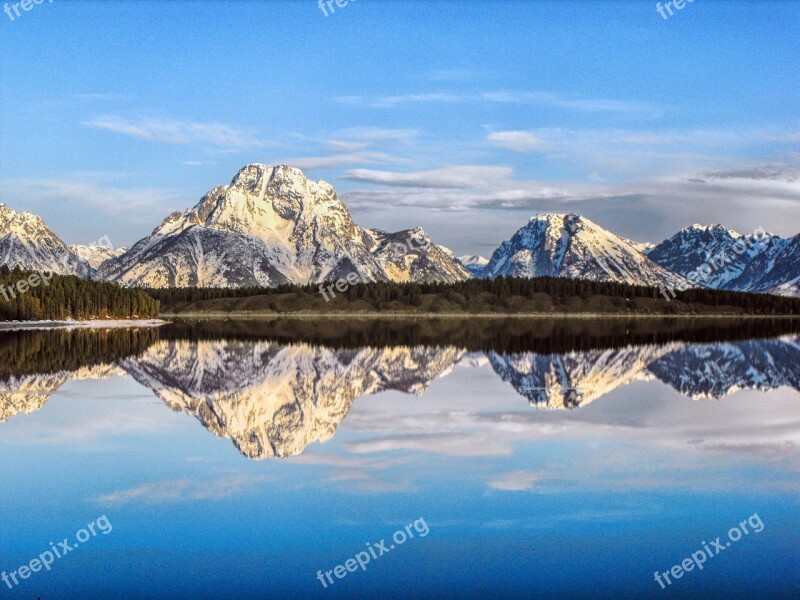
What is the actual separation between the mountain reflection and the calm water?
47 cm

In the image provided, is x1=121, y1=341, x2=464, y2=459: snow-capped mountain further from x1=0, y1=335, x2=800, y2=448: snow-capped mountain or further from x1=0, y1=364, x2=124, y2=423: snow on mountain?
x1=0, y1=364, x2=124, y2=423: snow on mountain

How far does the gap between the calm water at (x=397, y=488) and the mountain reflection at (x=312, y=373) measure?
0.47m

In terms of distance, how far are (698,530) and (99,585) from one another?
15033 mm

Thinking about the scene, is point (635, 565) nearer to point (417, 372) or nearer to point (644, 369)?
point (417, 372)

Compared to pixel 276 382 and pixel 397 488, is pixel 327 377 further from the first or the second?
pixel 397 488

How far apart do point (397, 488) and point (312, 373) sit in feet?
131

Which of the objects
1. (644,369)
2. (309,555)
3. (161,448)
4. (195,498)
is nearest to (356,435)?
(161,448)

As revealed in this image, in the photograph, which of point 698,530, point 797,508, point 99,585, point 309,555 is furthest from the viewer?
point 797,508

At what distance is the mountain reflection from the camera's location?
147 ft

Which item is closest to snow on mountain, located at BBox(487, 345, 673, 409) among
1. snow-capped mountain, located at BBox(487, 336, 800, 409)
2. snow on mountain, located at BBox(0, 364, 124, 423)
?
snow-capped mountain, located at BBox(487, 336, 800, 409)

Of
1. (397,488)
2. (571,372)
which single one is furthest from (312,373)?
(397,488)

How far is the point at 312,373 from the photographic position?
6794cm

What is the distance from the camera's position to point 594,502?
26.9 m

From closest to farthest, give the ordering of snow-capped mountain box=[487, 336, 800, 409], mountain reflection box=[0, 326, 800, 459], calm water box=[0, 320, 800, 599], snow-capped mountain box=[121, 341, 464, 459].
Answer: calm water box=[0, 320, 800, 599] → snow-capped mountain box=[121, 341, 464, 459] → mountain reflection box=[0, 326, 800, 459] → snow-capped mountain box=[487, 336, 800, 409]
